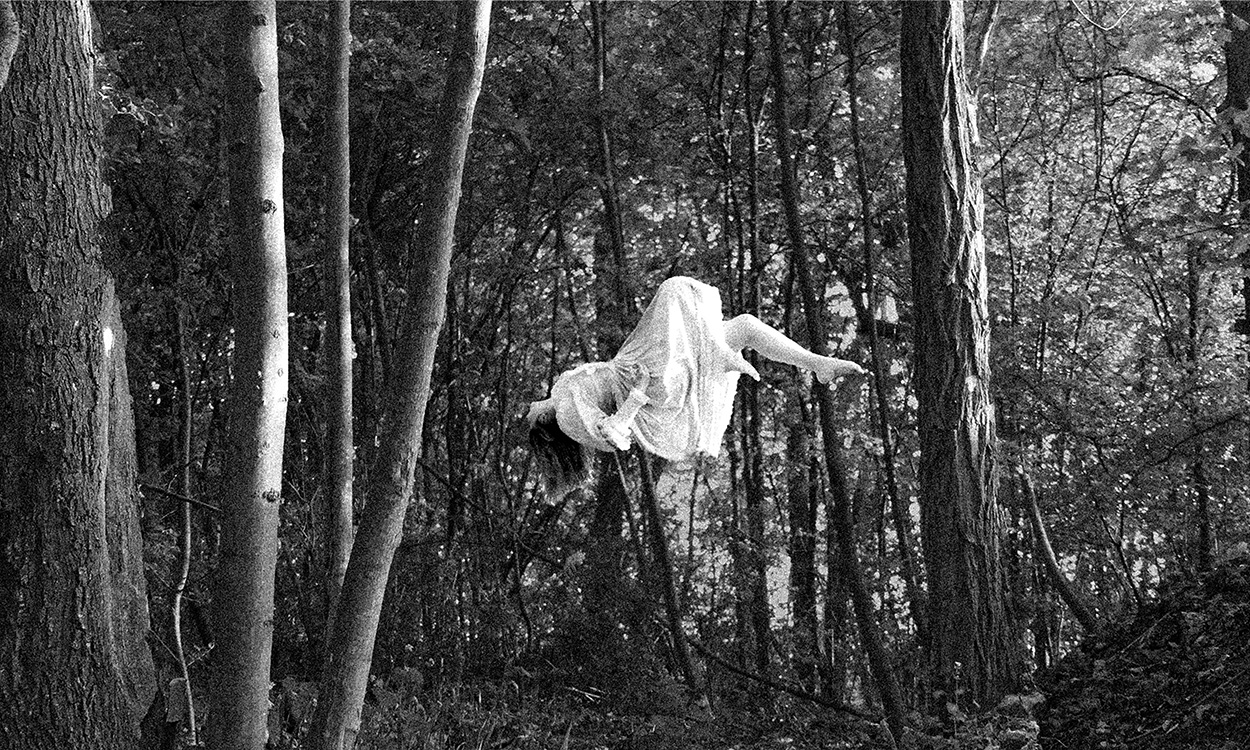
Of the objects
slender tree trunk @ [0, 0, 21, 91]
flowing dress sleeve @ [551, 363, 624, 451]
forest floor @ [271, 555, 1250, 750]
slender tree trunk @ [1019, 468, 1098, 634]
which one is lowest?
forest floor @ [271, 555, 1250, 750]

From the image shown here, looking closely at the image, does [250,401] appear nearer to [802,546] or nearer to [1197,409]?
[1197,409]

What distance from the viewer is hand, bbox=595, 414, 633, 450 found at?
5.60 meters

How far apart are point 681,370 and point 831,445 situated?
3037 millimetres

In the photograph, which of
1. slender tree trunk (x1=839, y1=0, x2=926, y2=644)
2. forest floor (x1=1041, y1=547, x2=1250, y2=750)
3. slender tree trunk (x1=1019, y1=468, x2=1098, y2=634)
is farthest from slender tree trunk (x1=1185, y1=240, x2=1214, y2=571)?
slender tree trunk (x1=839, y1=0, x2=926, y2=644)

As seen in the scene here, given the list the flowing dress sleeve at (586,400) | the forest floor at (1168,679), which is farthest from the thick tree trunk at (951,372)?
the flowing dress sleeve at (586,400)

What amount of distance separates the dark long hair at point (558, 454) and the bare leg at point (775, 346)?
32.4 inches

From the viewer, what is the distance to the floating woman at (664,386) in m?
5.71

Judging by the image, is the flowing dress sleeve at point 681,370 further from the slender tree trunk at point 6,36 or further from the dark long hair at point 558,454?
the slender tree trunk at point 6,36

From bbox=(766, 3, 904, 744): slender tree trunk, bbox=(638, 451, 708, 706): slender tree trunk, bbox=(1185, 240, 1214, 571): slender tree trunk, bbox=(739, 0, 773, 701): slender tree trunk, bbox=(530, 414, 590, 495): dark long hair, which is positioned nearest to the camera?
bbox=(530, 414, 590, 495): dark long hair

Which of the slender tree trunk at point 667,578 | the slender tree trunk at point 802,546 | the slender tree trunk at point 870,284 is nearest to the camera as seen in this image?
the slender tree trunk at point 667,578

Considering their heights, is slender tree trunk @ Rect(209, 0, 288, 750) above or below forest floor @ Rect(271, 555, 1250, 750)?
above

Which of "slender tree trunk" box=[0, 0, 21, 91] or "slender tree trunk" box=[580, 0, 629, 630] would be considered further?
"slender tree trunk" box=[580, 0, 629, 630]

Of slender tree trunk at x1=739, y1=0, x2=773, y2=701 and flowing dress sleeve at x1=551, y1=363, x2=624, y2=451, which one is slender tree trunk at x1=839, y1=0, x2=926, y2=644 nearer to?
slender tree trunk at x1=739, y1=0, x2=773, y2=701

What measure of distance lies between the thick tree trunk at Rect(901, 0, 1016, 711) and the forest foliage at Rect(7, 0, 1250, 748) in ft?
6.26
